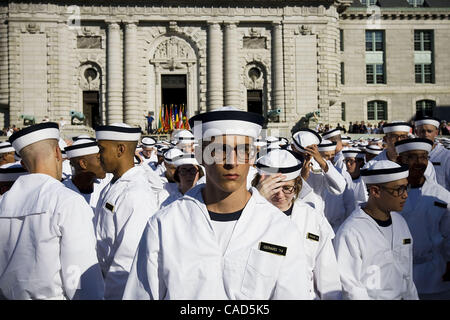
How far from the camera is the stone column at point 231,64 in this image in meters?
35.3

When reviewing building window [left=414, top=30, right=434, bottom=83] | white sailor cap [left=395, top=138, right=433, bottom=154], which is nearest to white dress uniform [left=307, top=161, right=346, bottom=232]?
white sailor cap [left=395, top=138, right=433, bottom=154]

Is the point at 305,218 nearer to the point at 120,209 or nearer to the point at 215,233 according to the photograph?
the point at 215,233

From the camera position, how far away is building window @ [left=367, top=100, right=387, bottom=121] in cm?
4525

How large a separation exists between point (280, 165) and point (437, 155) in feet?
17.9

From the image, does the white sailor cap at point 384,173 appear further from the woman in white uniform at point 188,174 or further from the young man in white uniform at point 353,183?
the young man in white uniform at point 353,183

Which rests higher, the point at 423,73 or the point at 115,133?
the point at 423,73

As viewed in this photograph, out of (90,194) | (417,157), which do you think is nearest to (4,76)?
(90,194)

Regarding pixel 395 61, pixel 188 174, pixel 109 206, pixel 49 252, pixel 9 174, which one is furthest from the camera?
pixel 395 61

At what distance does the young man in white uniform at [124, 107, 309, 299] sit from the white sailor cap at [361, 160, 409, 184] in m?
2.10

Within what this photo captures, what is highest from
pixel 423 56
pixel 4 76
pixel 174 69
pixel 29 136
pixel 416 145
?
pixel 423 56

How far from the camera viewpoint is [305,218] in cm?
470

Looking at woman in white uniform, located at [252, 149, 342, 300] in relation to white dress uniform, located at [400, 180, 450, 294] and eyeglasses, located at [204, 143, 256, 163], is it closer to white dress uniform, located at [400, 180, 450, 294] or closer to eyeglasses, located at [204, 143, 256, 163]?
eyeglasses, located at [204, 143, 256, 163]

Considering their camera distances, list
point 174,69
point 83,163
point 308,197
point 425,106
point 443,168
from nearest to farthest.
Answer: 1. point 308,197
2. point 83,163
3. point 443,168
4. point 174,69
5. point 425,106

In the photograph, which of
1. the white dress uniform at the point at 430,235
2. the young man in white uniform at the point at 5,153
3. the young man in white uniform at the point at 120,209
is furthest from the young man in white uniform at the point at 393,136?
the young man in white uniform at the point at 5,153
